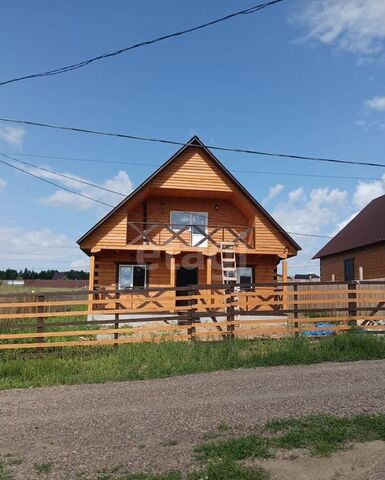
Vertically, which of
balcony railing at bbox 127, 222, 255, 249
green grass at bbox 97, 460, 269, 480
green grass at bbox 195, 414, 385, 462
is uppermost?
balcony railing at bbox 127, 222, 255, 249

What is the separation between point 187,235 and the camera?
2167cm

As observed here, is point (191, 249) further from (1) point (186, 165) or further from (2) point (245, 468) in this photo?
(2) point (245, 468)

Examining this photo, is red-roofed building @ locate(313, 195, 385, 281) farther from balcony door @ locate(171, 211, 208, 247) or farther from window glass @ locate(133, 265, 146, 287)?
window glass @ locate(133, 265, 146, 287)

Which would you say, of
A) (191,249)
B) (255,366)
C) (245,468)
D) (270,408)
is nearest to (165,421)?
(270,408)

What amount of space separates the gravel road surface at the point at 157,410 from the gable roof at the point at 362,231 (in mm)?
18874

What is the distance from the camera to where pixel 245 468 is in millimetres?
4297

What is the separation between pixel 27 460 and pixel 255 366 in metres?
5.33

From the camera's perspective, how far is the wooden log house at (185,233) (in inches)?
799

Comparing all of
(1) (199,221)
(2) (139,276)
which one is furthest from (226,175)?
(2) (139,276)

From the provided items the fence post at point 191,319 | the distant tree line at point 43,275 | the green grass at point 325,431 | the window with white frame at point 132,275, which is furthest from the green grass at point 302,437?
the distant tree line at point 43,275

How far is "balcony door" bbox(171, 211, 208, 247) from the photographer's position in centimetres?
2138

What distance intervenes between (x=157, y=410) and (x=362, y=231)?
971 inches

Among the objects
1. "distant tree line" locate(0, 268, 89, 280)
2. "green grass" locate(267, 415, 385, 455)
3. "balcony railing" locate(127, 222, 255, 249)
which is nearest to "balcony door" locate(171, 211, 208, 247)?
"balcony railing" locate(127, 222, 255, 249)

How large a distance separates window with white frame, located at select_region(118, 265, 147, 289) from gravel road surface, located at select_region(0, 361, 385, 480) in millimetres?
12890
